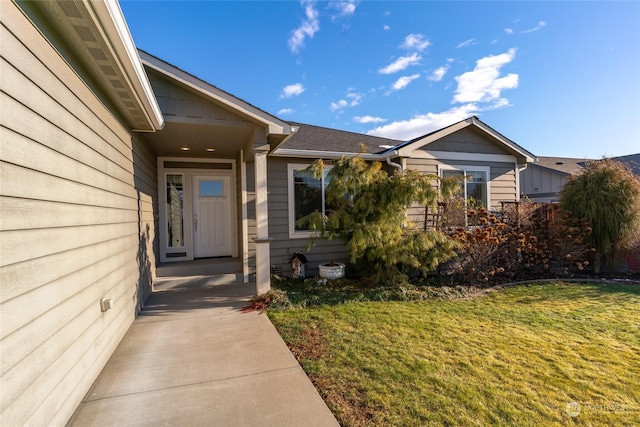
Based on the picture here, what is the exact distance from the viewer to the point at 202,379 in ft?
8.82

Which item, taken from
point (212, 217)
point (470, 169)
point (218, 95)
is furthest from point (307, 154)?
point (470, 169)

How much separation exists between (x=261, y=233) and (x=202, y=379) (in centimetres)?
268

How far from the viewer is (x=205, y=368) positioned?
288cm

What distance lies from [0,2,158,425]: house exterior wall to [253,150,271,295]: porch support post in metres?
2.08

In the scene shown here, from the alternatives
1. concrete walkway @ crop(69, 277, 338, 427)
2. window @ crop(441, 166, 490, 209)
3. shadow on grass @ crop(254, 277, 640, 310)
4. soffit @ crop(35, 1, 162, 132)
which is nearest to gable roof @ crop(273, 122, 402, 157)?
window @ crop(441, 166, 490, 209)

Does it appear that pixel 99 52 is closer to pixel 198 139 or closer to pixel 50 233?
pixel 50 233

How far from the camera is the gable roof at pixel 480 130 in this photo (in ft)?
23.4

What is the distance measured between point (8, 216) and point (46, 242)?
44cm

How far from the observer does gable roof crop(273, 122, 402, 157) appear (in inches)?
254

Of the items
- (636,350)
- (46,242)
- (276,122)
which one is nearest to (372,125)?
(276,122)

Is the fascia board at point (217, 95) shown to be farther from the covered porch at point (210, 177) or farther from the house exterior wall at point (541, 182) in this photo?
the house exterior wall at point (541, 182)

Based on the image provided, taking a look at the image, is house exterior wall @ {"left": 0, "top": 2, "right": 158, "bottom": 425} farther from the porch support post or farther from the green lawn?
the porch support post

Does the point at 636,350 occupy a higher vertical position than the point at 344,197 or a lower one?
lower

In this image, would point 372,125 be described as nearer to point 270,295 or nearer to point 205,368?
point 270,295
